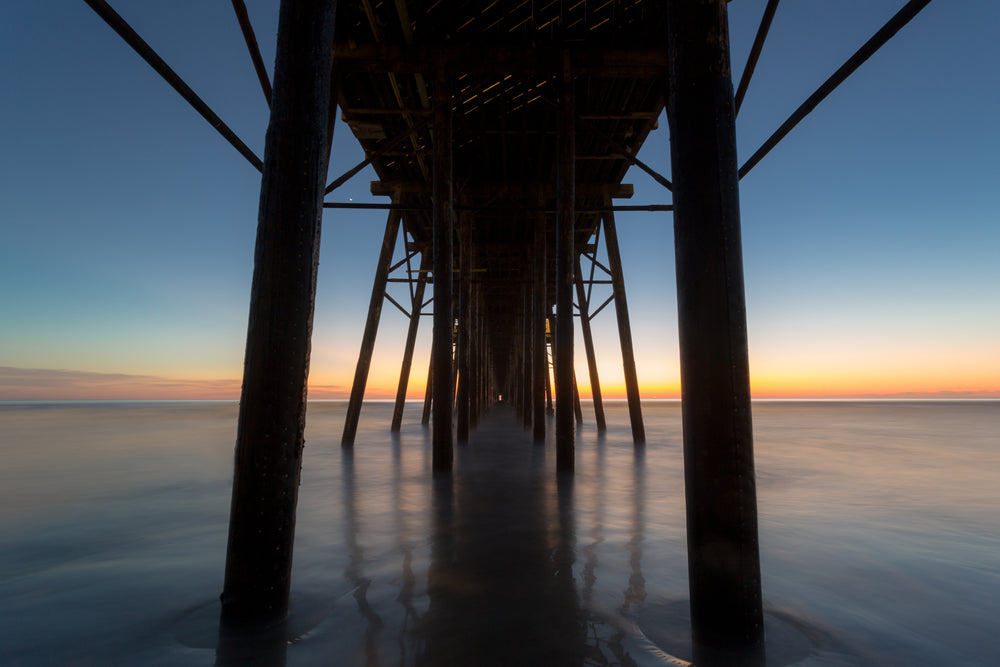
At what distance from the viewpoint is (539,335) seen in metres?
8.73

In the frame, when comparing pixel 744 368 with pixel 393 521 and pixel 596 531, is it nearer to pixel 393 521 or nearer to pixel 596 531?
pixel 596 531

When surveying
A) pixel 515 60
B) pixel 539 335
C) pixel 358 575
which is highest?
pixel 515 60

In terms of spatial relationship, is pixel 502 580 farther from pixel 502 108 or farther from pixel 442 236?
pixel 502 108

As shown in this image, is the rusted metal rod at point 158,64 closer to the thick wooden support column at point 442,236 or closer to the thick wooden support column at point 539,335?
the thick wooden support column at point 442,236

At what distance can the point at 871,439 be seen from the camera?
44.2 ft

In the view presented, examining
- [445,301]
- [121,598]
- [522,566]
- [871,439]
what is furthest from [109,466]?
[871,439]

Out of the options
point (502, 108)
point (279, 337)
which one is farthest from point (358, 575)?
point (502, 108)

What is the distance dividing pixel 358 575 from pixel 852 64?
3.69m

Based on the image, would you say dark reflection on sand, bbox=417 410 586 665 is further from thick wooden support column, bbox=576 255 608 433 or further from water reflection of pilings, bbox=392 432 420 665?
thick wooden support column, bbox=576 255 608 433

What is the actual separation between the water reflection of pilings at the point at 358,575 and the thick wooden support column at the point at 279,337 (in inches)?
14.9

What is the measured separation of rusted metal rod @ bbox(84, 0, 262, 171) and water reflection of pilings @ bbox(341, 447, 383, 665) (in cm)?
225

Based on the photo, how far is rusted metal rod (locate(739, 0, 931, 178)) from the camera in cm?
188

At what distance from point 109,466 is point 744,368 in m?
10.1

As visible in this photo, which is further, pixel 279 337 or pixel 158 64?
pixel 158 64
